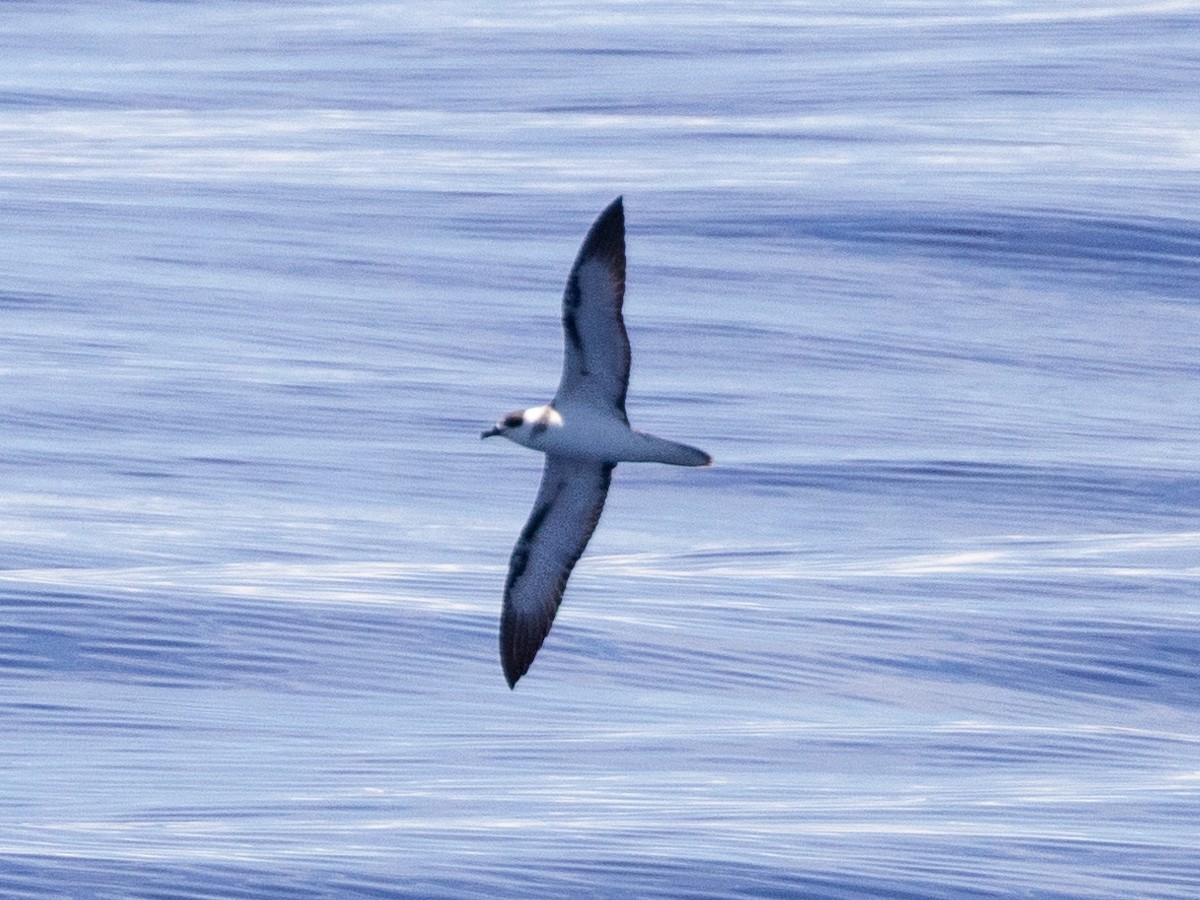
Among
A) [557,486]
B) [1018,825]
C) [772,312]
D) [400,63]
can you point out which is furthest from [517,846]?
[400,63]

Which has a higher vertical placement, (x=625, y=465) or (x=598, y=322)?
(x=598, y=322)

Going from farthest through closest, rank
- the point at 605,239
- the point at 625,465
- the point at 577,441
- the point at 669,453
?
the point at 625,465
the point at 577,441
the point at 605,239
the point at 669,453

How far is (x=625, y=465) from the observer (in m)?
14.4

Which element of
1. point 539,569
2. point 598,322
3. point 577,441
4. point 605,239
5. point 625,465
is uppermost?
point 605,239

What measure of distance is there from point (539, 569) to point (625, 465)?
351cm

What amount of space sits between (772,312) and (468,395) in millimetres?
2207

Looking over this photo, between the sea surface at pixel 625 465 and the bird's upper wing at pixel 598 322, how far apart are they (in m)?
2.11

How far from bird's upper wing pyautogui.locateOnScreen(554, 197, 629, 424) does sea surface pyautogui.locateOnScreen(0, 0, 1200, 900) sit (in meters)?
2.11

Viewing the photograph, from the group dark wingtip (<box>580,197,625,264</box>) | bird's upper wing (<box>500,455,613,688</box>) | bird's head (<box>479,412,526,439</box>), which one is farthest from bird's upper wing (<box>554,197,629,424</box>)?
bird's upper wing (<box>500,455,613,688</box>)

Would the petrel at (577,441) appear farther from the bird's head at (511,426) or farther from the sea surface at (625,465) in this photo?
the sea surface at (625,465)

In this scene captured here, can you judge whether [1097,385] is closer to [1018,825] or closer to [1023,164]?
[1023,164]

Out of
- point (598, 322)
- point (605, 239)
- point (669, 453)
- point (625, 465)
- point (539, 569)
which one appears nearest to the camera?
point (669, 453)

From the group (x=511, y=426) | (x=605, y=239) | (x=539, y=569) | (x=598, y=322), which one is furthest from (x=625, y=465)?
(x=605, y=239)

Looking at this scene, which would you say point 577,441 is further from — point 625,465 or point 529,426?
point 625,465
